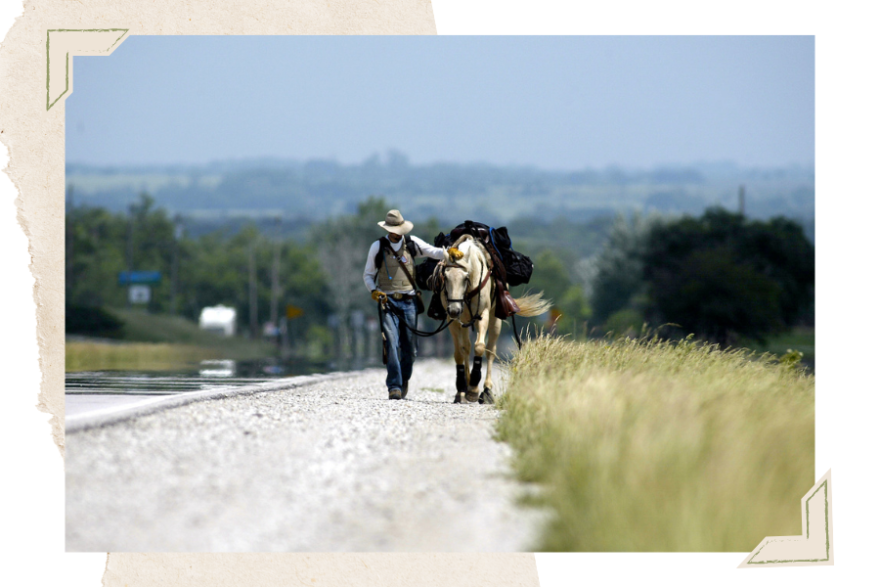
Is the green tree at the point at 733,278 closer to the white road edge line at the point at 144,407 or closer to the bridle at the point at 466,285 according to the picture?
the bridle at the point at 466,285

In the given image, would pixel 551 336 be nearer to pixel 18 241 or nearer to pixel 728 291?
pixel 18 241

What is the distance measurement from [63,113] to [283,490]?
4194 millimetres

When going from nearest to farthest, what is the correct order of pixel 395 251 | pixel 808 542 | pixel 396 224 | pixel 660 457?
pixel 660 457, pixel 808 542, pixel 396 224, pixel 395 251

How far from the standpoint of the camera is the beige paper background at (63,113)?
6051 millimetres

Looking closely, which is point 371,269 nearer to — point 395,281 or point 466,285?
point 395,281

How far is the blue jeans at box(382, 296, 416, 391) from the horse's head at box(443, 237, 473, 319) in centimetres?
118

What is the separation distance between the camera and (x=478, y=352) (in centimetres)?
1033

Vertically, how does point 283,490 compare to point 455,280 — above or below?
below

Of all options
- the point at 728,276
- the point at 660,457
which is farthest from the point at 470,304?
the point at 728,276

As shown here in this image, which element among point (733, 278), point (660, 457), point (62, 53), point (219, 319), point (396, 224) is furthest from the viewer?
point (219, 319)

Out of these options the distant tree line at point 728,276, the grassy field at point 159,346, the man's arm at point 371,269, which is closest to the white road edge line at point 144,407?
the man's arm at point 371,269

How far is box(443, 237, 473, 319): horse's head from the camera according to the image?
9352 mm

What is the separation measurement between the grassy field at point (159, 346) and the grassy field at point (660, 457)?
15399 millimetres

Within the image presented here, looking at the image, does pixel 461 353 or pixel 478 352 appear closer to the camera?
pixel 478 352
